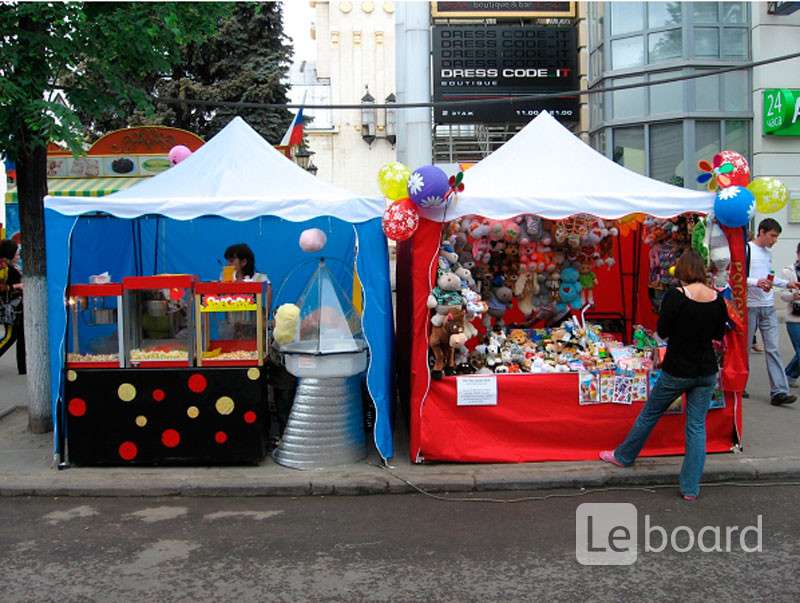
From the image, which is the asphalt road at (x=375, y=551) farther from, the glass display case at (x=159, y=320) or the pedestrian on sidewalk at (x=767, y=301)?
the pedestrian on sidewalk at (x=767, y=301)

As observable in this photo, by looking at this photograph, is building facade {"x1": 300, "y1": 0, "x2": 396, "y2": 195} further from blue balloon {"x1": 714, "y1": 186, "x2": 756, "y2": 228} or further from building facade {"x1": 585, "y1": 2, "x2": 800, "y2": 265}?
blue balloon {"x1": 714, "y1": 186, "x2": 756, "y2": 228}

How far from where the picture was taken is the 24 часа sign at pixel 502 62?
70.8 feet

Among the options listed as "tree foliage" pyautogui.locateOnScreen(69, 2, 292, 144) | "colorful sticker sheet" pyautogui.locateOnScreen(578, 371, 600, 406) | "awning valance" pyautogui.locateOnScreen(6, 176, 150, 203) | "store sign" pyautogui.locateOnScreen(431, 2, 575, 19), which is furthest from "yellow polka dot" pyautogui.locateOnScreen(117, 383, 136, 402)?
"store sign" pyautogui.locateOnScreen(431, 2, 575, 19)

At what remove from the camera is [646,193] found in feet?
20.9

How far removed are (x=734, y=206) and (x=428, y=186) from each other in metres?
2.50

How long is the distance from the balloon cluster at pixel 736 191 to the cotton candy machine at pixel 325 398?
3.18 m

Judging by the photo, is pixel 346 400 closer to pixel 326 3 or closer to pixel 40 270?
pixel 40 270

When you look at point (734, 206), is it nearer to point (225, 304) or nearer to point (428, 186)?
point (428, 186)

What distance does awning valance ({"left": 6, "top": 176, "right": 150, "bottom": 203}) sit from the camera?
10.8 m

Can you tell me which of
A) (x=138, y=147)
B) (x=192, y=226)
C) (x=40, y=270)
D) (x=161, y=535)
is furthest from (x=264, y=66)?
(x=161, y=535)

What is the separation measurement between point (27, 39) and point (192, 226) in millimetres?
3248

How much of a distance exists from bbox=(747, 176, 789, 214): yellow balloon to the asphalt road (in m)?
2.45

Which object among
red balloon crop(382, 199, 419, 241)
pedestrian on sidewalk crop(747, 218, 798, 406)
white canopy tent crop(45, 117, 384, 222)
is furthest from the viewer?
pedestrian on sidewalk crop(747, 218, 798, 406)

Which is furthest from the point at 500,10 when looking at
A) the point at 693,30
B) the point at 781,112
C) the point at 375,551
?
the point at 375,551
